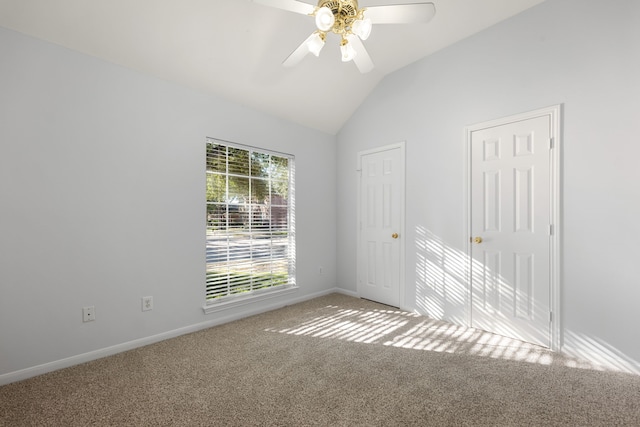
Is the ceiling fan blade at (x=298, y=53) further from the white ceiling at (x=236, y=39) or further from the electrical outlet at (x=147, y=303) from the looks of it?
the electrical outlet at (x=147, y=303)

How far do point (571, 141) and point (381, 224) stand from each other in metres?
2.12

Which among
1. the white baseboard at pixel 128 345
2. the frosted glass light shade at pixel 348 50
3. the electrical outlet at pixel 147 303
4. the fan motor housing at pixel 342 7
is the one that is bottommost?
the white baseboard at pixel 128 345

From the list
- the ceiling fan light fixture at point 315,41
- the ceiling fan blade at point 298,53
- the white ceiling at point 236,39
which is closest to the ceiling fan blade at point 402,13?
the ceiling fan light fixture at point 315,41

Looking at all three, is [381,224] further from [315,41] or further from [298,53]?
[315,41]

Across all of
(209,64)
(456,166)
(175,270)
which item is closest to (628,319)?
(456,166)

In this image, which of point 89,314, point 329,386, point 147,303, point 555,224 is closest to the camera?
point 329,386

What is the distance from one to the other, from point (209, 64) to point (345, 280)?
10.7ft

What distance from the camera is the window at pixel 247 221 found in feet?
10.9

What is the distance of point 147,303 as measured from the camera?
2.79m

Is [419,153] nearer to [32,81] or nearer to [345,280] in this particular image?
[345,280]

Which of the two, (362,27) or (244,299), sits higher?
(362,27)

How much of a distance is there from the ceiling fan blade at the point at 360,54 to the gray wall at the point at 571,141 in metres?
1.51

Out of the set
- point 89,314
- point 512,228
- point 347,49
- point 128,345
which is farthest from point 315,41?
point 128,345

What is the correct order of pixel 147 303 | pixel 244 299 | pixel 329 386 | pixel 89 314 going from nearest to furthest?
pixel 329 386, pixel 89 314, pixel 147 303, pixel 244 299
